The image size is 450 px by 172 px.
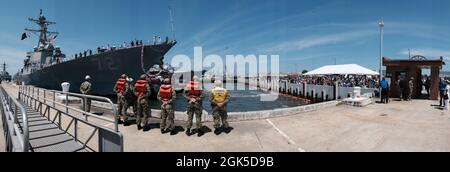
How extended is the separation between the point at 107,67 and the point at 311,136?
26.5 meters

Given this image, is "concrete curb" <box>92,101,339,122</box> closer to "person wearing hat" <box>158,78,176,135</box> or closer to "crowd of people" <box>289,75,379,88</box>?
"person wearing hat" <box>158,78,176,135</box>

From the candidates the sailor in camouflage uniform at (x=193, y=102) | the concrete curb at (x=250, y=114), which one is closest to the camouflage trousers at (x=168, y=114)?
the sailor in camouflage uniform at (x=193, y=102)

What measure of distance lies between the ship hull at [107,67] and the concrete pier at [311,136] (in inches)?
881

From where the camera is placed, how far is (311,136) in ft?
21.9

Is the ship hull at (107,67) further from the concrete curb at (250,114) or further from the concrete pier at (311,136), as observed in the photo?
the concrete pier at (311,136)

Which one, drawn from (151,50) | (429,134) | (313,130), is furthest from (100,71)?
(429,134)

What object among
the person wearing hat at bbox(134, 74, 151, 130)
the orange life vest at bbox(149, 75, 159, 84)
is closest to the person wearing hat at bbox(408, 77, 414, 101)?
the person wearing hat at bbox(134, 74, 151, 130)

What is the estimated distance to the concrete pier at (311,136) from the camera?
18.7 ft

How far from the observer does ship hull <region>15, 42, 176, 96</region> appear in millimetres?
28125
